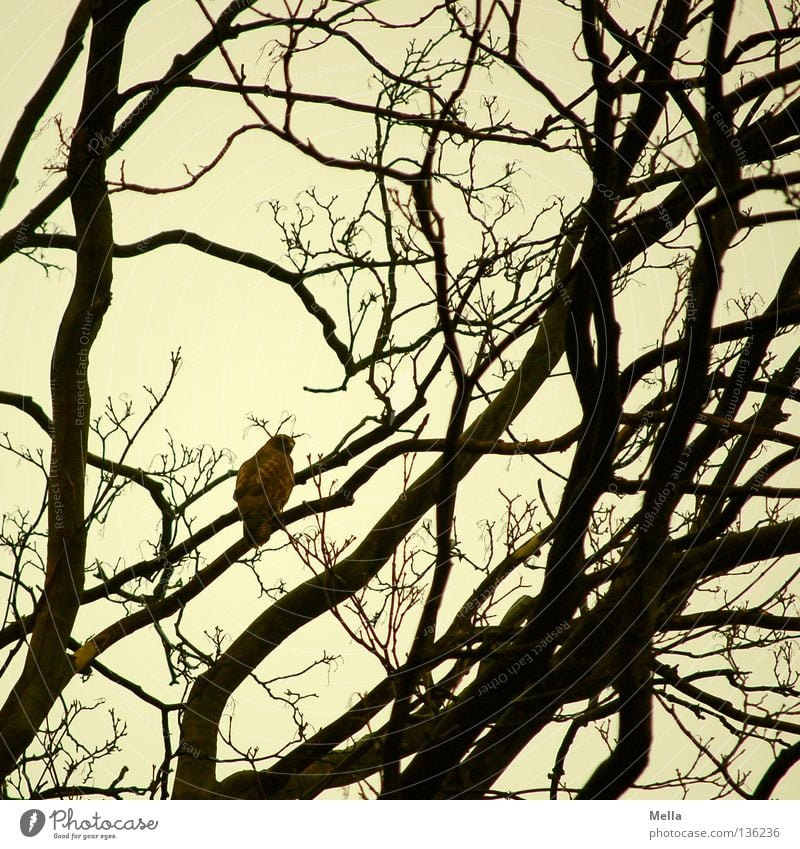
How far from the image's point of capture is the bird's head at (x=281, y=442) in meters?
3.03

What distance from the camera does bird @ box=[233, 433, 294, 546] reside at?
3.00 meters

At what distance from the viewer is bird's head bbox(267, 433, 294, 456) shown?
3.03m

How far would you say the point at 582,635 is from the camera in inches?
85.7

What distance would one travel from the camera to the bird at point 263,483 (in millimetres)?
3000

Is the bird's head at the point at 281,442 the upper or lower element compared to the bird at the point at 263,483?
upper

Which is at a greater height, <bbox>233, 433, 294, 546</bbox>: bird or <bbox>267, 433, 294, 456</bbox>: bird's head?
<bbox>267, 433, 294, 456</bbox>: bird's head

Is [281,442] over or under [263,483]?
over

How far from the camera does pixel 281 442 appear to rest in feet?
9.98

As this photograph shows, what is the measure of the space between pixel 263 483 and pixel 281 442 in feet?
0.52

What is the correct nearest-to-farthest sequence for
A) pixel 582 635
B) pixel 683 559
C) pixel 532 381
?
pixel 582 635 → pixel 683 559 → pixel 532 381
